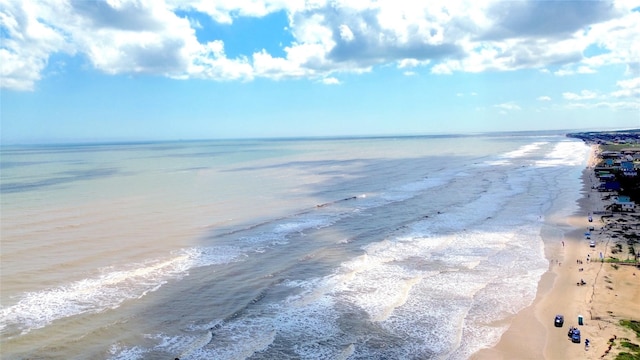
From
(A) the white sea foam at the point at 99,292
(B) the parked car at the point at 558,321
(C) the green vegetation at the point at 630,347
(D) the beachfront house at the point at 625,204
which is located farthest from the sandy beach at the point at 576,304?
(A) the white sea foam at the point at 99,292

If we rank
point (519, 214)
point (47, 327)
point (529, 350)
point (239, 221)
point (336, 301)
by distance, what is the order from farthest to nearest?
1. point (519, 214)
2. point (239, 221)
3. point (336, 301)
4. point (47, 327)
5. point (529, 350)

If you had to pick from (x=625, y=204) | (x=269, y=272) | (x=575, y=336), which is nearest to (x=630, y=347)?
(x=575, y=336)

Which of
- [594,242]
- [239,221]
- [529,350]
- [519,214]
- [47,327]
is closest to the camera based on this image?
[529,350]

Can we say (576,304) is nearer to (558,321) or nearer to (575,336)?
(558,321)

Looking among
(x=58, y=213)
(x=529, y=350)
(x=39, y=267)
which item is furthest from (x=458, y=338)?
(x=58, y=213)

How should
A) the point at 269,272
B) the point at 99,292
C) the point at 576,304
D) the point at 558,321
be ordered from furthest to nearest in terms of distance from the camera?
the point at 269,272
the point at 99,292
the point at 576,304
the point at 558,321

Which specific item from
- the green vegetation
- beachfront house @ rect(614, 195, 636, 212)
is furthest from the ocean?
the green vegetation

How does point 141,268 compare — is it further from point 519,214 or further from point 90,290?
point 519,214

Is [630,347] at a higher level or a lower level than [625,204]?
lower
